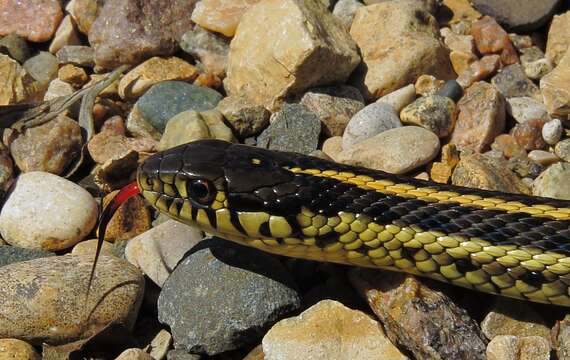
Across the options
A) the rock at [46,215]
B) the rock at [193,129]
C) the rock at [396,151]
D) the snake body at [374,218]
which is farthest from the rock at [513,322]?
the rock at [46,215]

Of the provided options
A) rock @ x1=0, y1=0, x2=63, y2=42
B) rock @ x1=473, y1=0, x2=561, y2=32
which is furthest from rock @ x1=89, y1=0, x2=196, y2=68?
rock @ x1=473, y1=0, x2=561, y2=32

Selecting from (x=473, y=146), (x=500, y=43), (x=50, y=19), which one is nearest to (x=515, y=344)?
(x=473, y=146)

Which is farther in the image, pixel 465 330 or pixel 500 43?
pixel 500 43

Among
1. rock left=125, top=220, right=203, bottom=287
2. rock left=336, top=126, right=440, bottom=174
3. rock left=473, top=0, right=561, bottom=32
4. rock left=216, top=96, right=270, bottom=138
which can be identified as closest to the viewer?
rock left=125, top=220, right=203, bottom=287

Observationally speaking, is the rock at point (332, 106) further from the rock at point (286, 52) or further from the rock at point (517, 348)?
the rock at point (517, 348)

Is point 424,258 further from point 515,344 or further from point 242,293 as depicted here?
point 242,293

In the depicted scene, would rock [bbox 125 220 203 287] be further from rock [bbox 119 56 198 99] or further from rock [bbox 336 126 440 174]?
rock [bbox 119 56 198 99]
